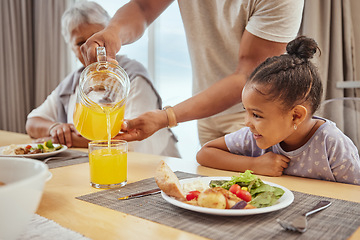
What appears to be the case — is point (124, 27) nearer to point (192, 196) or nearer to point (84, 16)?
point (84, 16)

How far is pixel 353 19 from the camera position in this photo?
7.66 feet

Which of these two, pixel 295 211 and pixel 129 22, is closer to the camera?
pixel 295 211

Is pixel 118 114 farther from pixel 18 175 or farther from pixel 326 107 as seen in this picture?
pixel 326 107

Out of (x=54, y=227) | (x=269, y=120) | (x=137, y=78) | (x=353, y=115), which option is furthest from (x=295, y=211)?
(x=137, y=78)

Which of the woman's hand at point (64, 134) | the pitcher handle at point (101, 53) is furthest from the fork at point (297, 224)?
the woman's hand at point (64, 134)

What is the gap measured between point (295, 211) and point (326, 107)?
122cm

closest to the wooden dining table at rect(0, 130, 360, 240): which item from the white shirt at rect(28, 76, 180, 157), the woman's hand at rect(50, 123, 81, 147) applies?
the woman's hand at rect(50, 123, 81, 147)

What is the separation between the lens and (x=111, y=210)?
33.8 inches

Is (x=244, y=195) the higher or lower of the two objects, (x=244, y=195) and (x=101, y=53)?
the lower

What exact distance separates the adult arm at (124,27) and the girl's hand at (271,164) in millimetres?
664

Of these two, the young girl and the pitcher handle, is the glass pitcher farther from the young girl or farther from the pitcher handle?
the young girl

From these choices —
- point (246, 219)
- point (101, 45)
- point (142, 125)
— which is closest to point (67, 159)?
point (142, 125)

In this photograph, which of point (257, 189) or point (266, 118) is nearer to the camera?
point (257, 189)

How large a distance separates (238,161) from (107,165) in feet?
1.59
